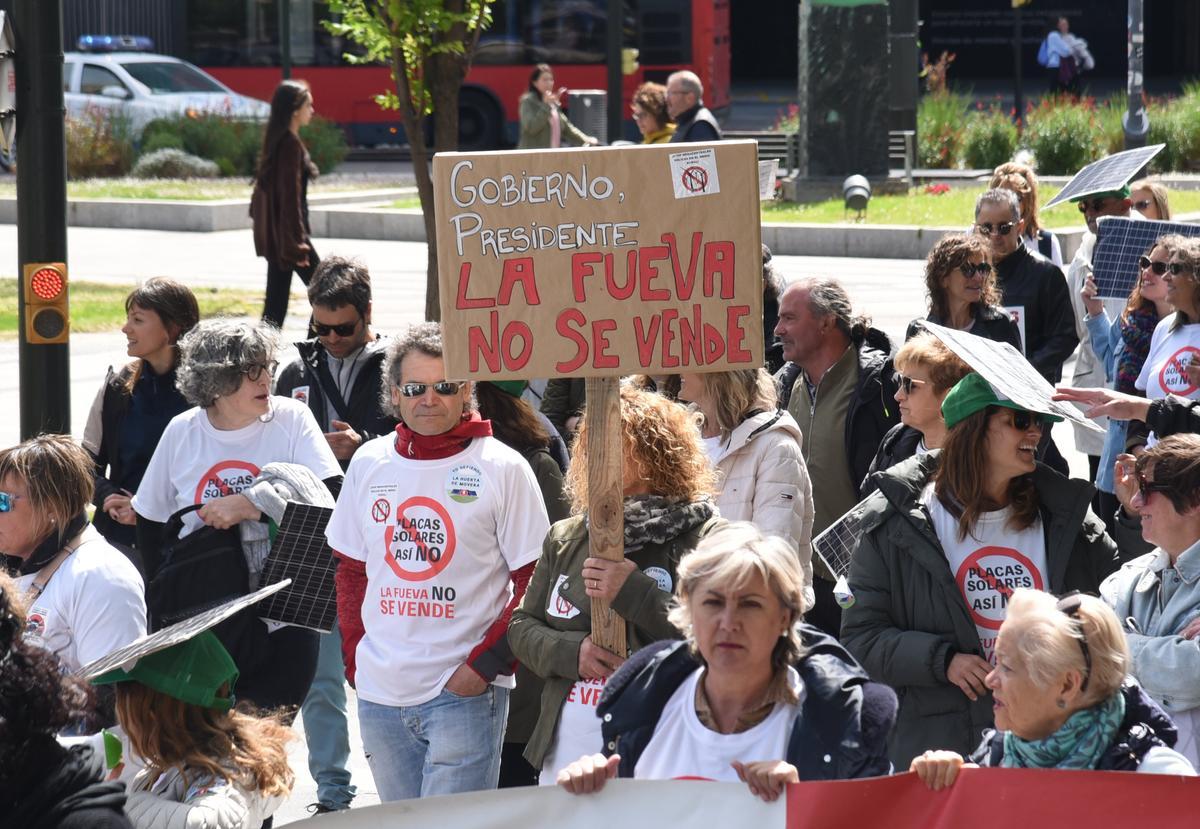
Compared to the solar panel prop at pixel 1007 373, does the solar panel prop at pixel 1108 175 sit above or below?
above

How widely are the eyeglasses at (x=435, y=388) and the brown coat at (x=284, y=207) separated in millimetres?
8546

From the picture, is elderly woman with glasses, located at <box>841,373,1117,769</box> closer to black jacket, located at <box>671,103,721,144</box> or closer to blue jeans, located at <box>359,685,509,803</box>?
blue jeans, located at <box>359,685,509,803</box>

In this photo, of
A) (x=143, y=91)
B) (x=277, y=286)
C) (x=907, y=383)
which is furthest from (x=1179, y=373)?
(x=143, y=91)

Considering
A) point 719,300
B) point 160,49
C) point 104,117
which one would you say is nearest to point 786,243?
point 104,117

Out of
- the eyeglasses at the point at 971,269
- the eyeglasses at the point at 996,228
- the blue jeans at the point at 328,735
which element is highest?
the eyeglasses at the point at 996,228

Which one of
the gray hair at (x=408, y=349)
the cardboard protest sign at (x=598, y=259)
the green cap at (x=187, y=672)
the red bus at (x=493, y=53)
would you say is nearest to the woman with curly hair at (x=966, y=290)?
the gray hair at (x=408, y=349)

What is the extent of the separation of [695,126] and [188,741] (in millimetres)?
10034

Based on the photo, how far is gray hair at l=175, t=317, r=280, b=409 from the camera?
5496 millimetres

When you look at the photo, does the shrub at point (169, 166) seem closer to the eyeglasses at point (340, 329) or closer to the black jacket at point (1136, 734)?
the eyeglasses at point (340, 329)

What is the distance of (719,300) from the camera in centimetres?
425

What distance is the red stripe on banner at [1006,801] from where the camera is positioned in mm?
3473

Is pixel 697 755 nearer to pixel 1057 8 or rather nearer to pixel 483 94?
pixel 483 94

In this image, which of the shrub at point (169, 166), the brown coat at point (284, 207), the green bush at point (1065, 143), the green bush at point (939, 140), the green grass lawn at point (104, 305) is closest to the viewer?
the brown coat at point (284, 207)

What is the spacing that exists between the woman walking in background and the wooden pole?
899 centimetres
